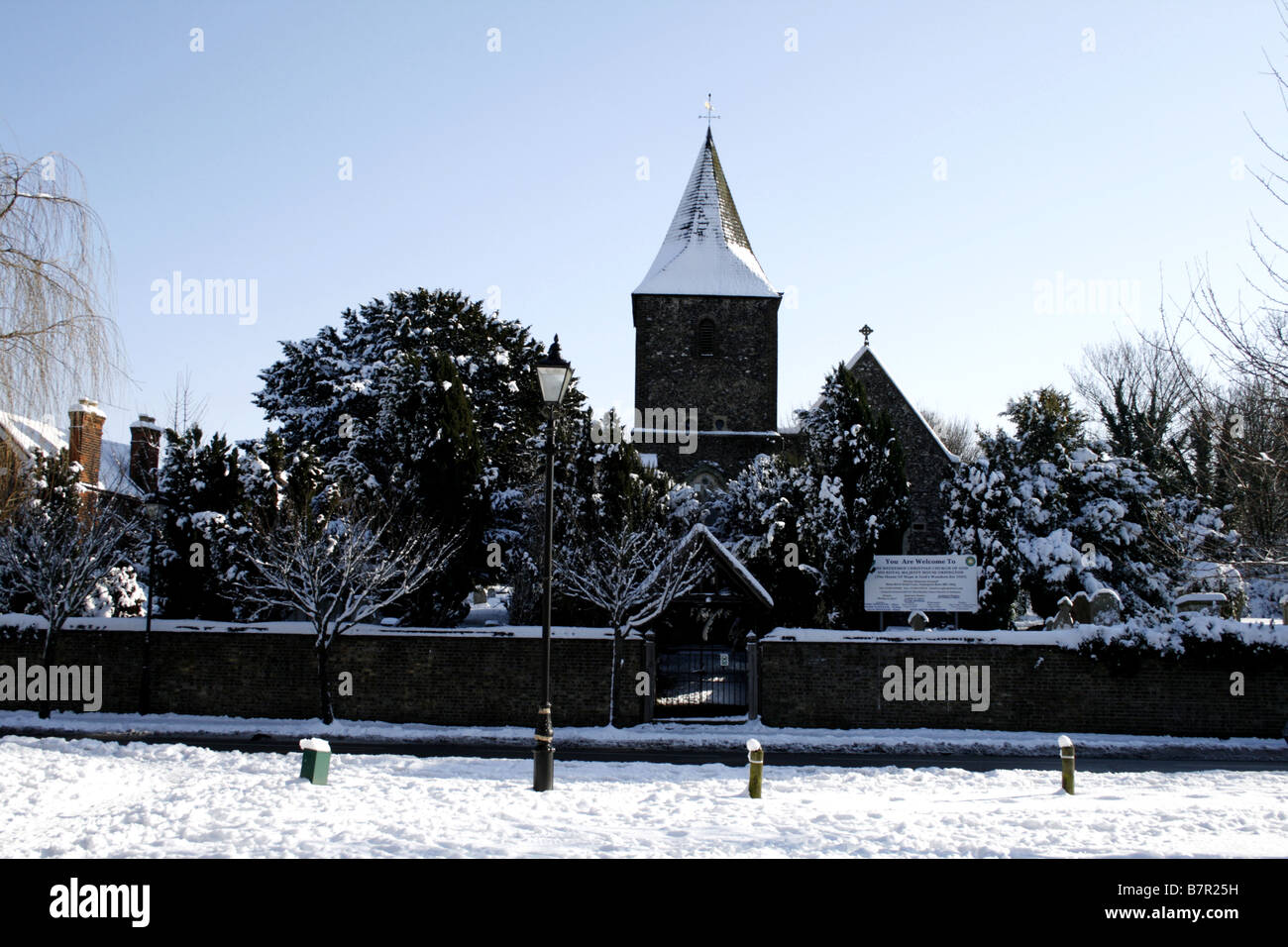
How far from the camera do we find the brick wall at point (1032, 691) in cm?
1845

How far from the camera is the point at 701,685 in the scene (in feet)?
67.1

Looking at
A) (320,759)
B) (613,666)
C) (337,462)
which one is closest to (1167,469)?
(613,666)

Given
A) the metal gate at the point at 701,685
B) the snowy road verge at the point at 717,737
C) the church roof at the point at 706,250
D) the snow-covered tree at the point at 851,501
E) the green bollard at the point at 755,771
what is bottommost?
the snowy road verge at the point at 717,737

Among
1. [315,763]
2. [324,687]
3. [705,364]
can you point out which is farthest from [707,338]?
[315,763]

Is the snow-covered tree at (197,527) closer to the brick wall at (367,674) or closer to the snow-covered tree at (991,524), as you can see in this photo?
the brick wall at (367,674)

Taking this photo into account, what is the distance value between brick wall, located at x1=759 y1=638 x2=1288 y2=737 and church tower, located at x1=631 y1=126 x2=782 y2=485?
59.1 feet

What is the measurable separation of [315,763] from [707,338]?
29.7m

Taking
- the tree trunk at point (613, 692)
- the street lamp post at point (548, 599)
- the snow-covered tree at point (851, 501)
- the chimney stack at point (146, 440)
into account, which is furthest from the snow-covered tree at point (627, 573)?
the chimney stack at point (146, 440)

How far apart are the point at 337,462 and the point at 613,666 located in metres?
16.3

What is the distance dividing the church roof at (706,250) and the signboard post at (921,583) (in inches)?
753

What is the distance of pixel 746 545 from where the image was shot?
2878 cm

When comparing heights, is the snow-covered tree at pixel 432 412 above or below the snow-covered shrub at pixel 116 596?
above

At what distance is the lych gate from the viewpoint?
20.1 metres
